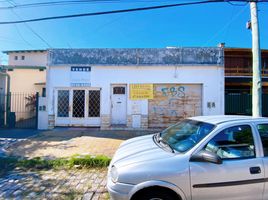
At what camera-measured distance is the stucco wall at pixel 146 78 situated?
33.7ft

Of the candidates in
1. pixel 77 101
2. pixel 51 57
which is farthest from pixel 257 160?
pixel 51 57

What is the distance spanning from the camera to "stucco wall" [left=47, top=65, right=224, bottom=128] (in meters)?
10.3

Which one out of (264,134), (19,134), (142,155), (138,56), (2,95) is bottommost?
(19,134)

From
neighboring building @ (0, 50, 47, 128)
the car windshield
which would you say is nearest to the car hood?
the car windshield

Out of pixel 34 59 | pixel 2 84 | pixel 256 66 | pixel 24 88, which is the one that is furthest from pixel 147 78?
pixel 34 59

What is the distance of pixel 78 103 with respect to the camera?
10.8m

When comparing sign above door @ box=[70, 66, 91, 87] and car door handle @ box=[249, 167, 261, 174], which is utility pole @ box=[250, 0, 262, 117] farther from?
sign above door @ box=[70, 66, 91, 87]

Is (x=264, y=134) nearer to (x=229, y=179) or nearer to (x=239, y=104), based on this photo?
Result: (x=229, y=179)

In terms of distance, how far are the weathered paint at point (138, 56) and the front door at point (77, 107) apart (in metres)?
1.60

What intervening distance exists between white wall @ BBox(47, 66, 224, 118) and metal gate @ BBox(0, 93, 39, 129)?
5.09ft

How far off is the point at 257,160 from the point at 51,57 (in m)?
10.4

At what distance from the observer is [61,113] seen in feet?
35.0

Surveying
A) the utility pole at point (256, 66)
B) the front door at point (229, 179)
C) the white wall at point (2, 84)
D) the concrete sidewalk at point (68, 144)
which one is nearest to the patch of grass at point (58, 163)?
the concrete sidewalk at point (68, 144)

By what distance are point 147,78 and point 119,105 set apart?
2085 mm
